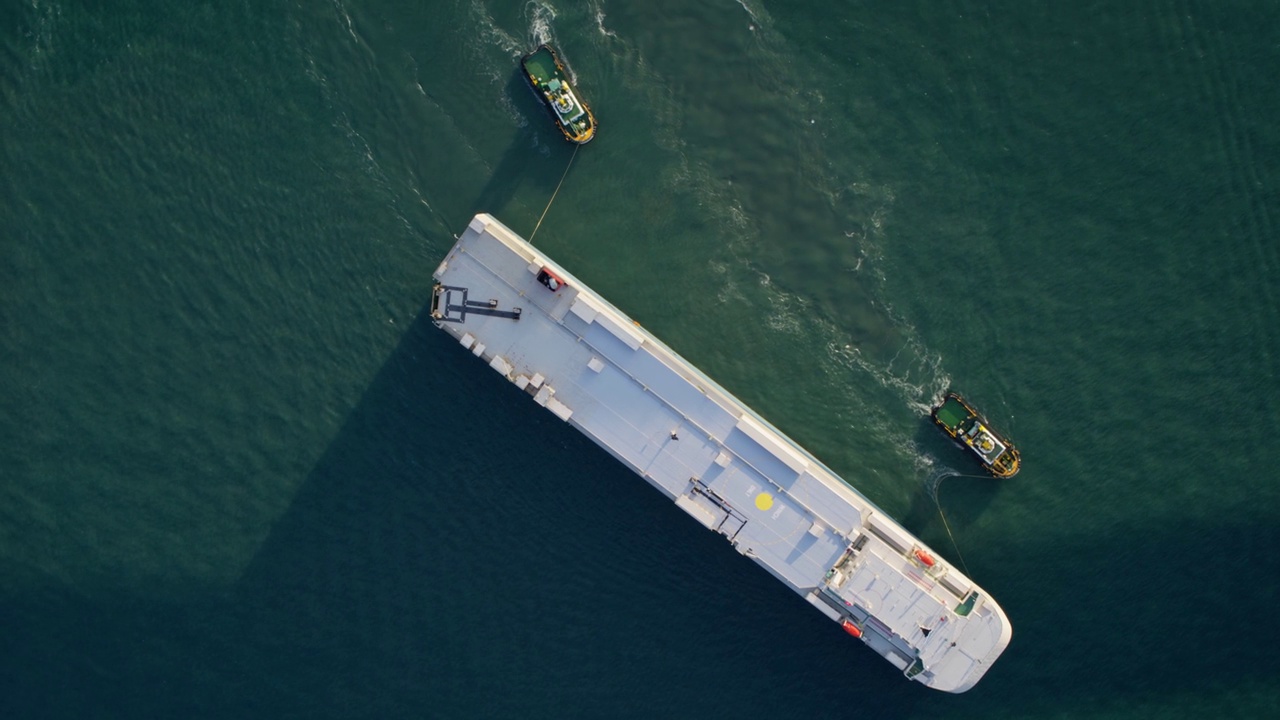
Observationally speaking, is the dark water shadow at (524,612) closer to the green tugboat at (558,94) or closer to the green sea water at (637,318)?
the green sea water at (637,318)

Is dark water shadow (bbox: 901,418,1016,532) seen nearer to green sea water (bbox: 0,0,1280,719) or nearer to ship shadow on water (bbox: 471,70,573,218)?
green sea water (bbox: 0,0,1280,719)

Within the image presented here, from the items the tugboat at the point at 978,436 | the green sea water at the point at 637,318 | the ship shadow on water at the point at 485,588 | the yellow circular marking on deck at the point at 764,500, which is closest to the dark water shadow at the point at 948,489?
the green sea water at the point at 637,318

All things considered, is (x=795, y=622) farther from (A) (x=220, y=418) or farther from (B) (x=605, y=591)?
(A) (x=220, y=418)

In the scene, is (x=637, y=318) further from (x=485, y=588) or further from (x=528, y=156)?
(x=485, y=588)

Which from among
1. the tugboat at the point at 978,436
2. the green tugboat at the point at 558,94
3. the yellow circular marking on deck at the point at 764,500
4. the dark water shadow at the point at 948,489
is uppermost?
the green tugboat at the point at 558,94

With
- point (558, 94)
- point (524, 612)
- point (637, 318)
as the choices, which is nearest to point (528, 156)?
point (558, 94)
